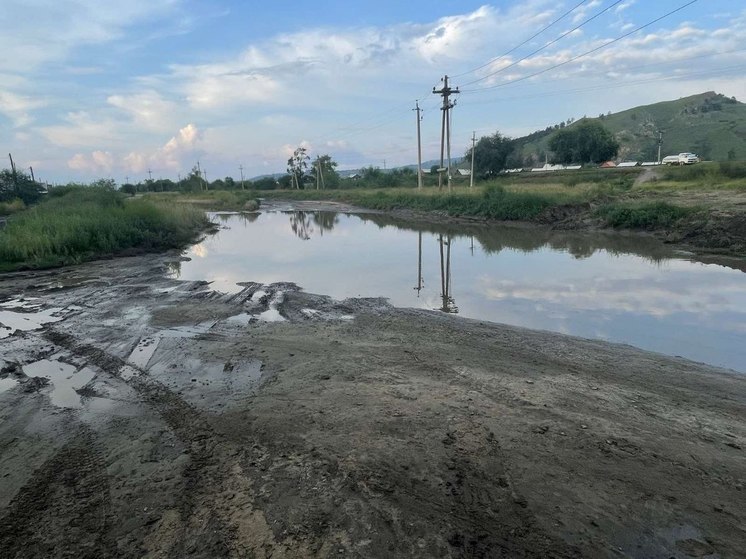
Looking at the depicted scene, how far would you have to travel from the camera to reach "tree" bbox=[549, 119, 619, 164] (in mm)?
61781

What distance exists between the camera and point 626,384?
5.52 meters

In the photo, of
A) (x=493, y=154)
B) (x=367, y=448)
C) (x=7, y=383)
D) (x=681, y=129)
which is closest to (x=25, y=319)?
(x=7, y=383)

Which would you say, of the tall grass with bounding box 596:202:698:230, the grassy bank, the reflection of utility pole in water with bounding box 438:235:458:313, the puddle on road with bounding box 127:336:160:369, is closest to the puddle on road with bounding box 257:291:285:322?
the puddle on road with bounding box 127:336:160:369

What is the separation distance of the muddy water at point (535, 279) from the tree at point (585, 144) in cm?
4606

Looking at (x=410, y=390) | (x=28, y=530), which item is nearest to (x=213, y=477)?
(x=28, y=530)

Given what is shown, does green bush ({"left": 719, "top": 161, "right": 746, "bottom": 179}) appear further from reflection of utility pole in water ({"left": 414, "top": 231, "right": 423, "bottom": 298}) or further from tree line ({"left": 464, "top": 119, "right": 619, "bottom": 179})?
tree line ({"left": 464, "top": 119, "right": 619, "bottom": 179})

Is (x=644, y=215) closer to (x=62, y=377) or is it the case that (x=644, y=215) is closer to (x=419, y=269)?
(x=419, y=269)

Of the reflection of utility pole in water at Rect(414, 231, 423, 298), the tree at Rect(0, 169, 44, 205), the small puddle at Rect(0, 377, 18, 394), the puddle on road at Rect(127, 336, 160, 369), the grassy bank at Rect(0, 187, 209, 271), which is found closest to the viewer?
the small puddle at Rect(0, 377, 18, 394)

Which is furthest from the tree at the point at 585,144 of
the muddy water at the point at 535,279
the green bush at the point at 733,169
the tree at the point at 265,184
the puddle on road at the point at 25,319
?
the puddle on road at the point at 25,319

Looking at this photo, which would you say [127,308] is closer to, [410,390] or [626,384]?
[410,390]

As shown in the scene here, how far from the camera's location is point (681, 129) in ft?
308

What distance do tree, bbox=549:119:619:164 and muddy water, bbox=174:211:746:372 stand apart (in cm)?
4606

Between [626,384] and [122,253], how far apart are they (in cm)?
1677

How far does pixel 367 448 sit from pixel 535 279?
9.68 m
